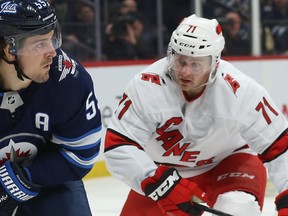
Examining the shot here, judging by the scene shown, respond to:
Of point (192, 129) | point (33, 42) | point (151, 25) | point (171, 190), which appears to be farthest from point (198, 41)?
point (151, 25)

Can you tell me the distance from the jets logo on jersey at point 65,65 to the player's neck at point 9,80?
0.11 metres

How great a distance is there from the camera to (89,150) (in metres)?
2.79

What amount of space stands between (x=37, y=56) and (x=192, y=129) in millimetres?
872

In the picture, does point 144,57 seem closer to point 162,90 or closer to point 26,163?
point 162,90

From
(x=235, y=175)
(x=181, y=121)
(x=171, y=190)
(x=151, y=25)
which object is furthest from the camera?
(x=151, y=25)

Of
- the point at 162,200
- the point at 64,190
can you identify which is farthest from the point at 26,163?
the point at 162,200

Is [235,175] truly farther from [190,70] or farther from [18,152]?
[18,152]

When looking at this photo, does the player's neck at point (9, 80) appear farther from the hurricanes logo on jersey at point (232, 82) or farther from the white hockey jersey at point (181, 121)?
the hurricanes logo on jersey at point (232, 82)

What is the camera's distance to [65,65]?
2734 mm

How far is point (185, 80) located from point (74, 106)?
1.91ft

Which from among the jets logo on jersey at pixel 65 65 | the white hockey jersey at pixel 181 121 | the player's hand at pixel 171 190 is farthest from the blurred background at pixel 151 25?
the jets logo on jersey at pixel 65 65

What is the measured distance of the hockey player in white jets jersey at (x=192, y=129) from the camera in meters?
3.11

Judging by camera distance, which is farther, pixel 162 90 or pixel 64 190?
pixel 162 90

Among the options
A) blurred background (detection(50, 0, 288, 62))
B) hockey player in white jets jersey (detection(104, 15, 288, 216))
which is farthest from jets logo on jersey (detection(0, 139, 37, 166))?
blurred background (detection(50, 0, 288, 62))
